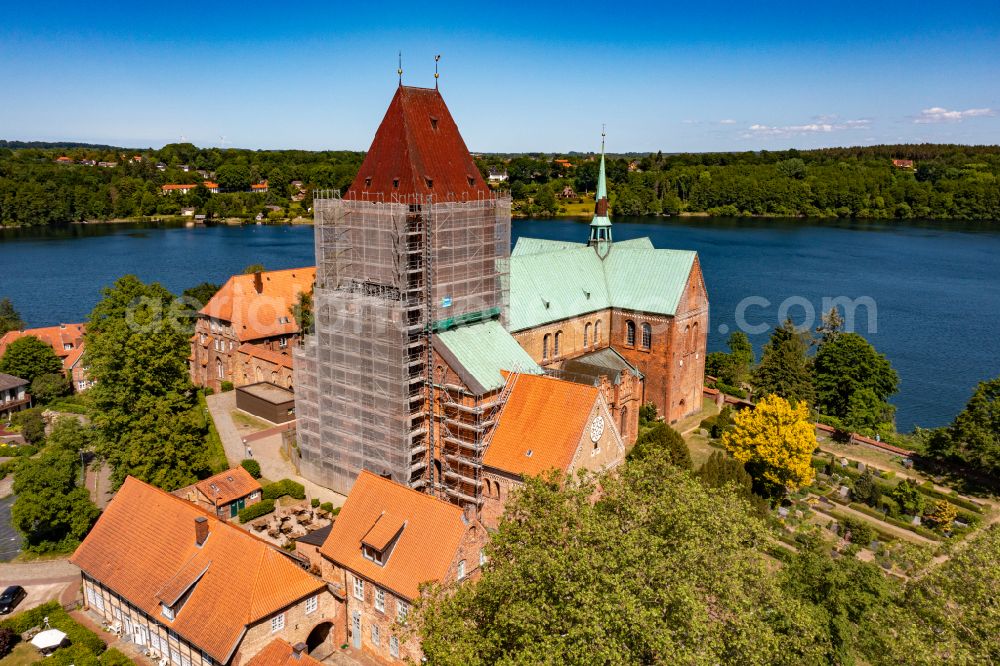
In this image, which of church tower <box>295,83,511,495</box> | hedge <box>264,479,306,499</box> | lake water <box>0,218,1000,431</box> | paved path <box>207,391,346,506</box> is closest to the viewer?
church tower <box>295,83,511,495</box>

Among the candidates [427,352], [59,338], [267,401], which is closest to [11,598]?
[427,352]

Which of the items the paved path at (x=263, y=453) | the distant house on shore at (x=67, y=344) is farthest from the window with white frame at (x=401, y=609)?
the distant house on shore at (x=67, y=344)

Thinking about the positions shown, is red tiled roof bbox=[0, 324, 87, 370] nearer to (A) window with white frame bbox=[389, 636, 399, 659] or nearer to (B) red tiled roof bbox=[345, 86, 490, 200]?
(B) red tiled roof bbox=[345, 86, 490, 200]

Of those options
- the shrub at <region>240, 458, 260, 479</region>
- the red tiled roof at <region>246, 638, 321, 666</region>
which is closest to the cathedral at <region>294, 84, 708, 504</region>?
the shrub at <region>240, 458, 260, 479</region>

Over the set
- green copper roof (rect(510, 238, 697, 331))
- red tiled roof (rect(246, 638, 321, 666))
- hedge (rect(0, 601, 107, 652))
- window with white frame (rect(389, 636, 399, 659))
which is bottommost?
hedge (rect(0, 601, 107, 652))

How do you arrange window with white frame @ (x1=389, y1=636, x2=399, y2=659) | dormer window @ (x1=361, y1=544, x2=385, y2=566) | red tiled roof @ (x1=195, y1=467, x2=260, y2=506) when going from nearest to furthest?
window with white frame @ (x1=389, y1=636, x2=399, y2=659)
dormer window @ (x1=361, y1=544, x2=385, y2=566)
red tiled roof @ (x1=195, y1=467, x2=260, y2=506)

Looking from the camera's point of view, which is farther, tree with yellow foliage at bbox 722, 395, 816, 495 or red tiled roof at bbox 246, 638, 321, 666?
tree with yellow foliage at bbox 722, 395, 816, 495
